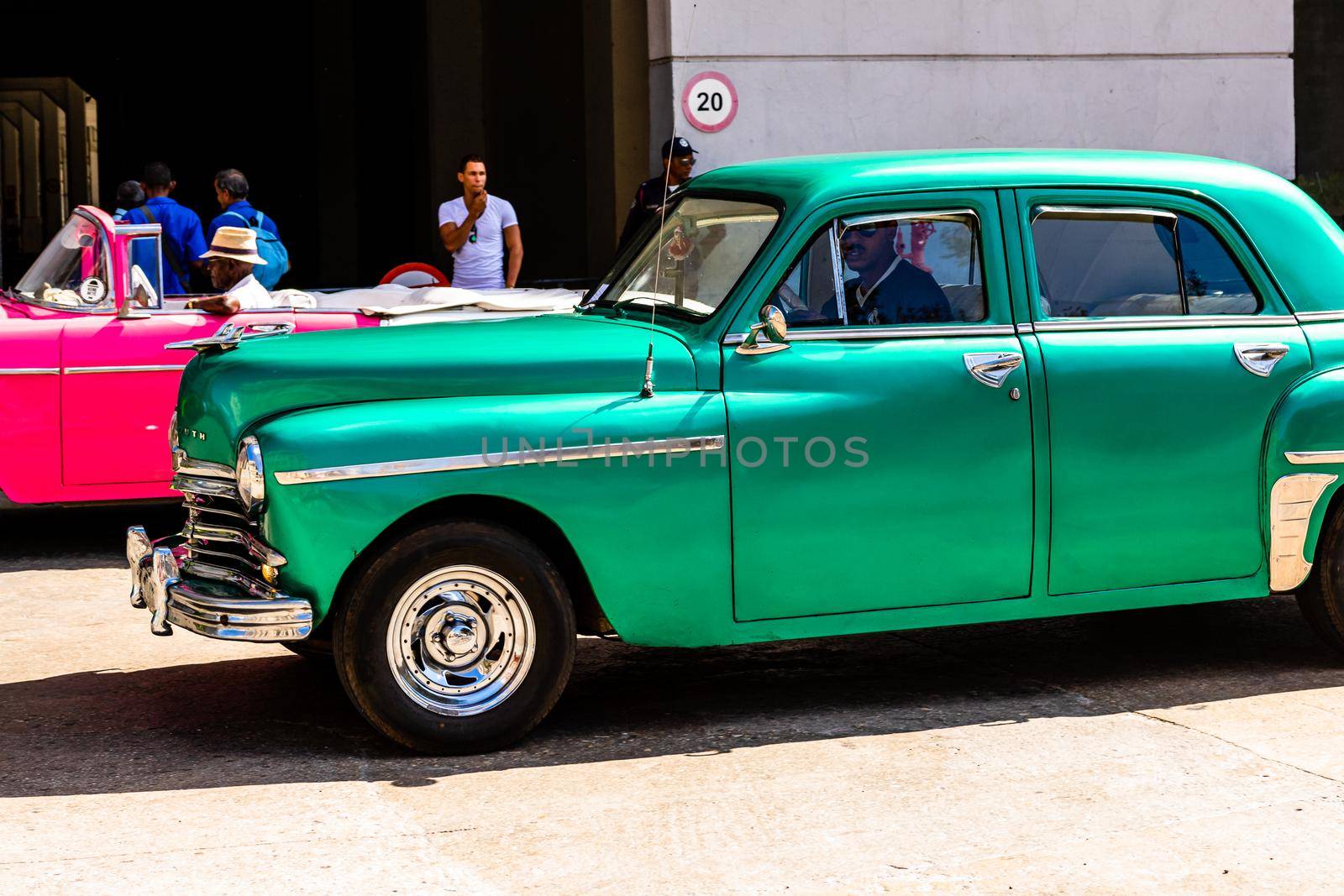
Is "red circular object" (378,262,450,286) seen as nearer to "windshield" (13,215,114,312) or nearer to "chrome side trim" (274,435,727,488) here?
"windshield" (13,215,114,312)

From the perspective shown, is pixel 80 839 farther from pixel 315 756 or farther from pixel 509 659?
pixel 509 659

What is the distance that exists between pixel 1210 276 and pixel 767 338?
1643 mm

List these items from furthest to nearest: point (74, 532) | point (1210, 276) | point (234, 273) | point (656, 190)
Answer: point (656, 190) → point (74, 532) → point (234, 273) → point (1210, 276)

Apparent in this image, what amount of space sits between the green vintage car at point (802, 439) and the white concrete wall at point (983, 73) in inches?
275

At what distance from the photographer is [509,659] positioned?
16.9ft

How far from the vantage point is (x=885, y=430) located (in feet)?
17.7

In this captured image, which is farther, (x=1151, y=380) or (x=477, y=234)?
(x=477, y=234)

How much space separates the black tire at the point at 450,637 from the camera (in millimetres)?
4965

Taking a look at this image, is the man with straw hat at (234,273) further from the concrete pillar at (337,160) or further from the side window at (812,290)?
the concrete pillar at (337,160)

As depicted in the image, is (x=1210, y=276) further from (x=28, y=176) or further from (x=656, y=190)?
(x=28, y=176)

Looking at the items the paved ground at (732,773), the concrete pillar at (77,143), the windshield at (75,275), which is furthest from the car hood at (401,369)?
the concrete pillar at (77,143)

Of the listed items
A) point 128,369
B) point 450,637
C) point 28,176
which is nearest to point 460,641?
point 450,637

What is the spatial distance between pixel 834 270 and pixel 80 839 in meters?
2.76

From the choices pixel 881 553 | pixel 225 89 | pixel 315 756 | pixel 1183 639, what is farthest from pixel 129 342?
A: pixel 225 89
